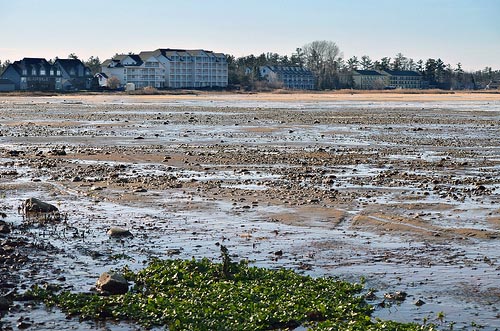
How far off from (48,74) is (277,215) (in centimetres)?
15476

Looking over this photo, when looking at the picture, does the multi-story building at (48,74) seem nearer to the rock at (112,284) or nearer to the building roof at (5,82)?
the building roof at (5,82)

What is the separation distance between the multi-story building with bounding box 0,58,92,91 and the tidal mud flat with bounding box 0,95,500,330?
129397 millimetres

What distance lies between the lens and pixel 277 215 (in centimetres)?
1537

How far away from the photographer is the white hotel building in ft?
588

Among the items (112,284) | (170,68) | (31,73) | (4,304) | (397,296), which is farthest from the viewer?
(170,68)

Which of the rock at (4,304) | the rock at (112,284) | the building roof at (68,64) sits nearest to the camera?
the rock at (4,304)

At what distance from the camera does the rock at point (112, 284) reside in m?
10.1

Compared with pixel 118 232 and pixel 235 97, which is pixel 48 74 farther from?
pixel 118 232

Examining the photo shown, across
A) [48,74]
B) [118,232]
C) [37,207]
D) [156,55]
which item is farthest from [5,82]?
[118,232]

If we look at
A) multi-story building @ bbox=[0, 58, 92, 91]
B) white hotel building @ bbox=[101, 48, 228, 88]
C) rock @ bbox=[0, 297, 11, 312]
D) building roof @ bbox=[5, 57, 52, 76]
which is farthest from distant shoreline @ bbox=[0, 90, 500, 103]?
rock @ bbox=[0, 297, 11, 312]

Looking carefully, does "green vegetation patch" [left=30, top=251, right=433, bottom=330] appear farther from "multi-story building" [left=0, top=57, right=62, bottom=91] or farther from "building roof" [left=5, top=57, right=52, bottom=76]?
"building roof" [left=5, top=57, right=52, bottom=76]

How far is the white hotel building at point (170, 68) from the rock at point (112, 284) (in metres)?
164

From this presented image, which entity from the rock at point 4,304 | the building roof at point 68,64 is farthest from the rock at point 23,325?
the building roof at point 68,64

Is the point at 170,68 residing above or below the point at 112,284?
above
